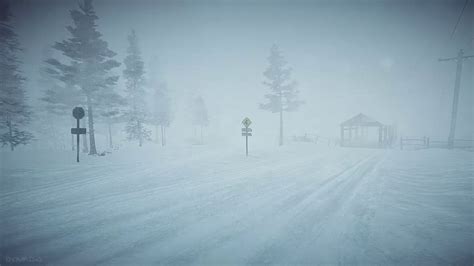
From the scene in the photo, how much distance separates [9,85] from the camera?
61.8 ft

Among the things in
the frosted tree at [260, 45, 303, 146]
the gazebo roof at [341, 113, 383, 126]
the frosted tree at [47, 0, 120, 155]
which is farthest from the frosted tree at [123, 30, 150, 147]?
the gazebo roof at [341, 113, 383, 126]

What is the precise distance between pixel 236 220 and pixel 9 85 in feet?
88.4

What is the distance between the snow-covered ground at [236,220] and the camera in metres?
3.62

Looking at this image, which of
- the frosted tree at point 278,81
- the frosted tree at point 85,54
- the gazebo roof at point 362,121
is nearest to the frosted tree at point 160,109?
the frosted tree at point 85,54

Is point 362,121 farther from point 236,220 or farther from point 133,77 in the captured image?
point 133,77

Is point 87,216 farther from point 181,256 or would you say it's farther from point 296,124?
point 296,124

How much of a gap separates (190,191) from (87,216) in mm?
3099

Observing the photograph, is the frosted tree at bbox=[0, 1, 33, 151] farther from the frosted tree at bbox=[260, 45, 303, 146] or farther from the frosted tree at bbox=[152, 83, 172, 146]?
the frosted tree at bbox=[260, 45, 303, 146]

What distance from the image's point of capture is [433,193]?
23.2 feet

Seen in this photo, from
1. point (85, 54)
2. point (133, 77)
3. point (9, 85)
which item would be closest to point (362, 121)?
point (133, 77)

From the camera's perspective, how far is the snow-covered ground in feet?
11.9

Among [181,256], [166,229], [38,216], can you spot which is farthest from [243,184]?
[38,216]

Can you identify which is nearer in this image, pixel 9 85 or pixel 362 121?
pixel 9 85

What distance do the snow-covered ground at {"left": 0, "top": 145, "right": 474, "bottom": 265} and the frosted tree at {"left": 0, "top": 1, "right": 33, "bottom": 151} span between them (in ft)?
42.8
